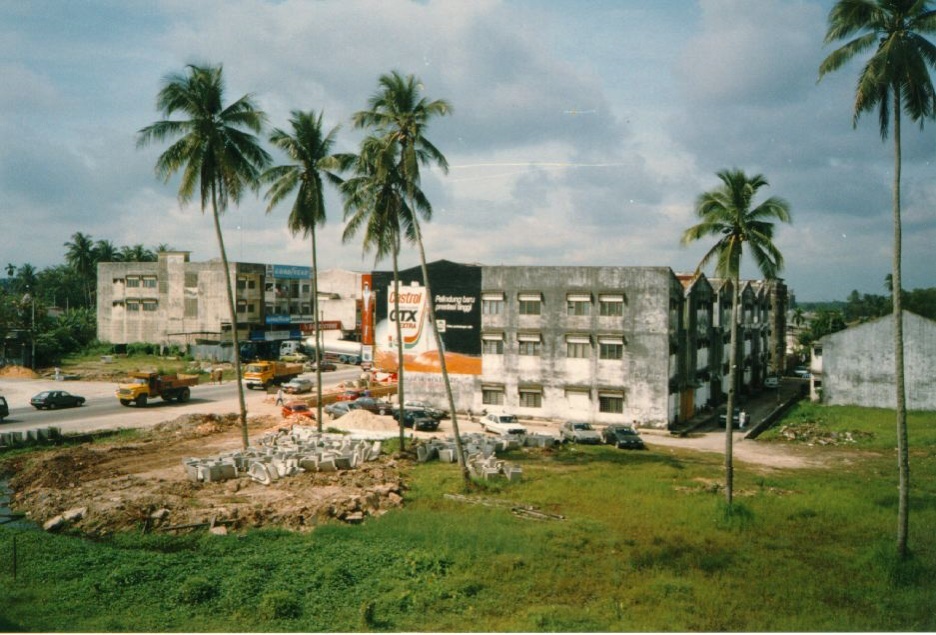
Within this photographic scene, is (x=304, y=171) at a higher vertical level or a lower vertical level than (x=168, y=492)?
higher

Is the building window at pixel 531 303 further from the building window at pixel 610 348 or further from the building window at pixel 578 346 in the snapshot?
the building window at pixel 610 348

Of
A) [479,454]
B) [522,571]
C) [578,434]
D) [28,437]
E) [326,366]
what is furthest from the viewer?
[326,366]

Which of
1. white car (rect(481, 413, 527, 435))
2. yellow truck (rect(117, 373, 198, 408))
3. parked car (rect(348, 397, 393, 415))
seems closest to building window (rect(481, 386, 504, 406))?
white car (rect(481, 413, 527, 435))

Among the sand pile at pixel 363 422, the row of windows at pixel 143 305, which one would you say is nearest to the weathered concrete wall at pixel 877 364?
the sand pile at pixel 363 422

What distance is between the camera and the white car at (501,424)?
38753 millimetres

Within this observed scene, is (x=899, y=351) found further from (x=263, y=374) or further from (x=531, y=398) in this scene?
(x=263, y=374)

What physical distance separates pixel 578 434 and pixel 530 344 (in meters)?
9.12

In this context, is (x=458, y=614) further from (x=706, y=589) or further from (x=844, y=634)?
(x=844, y=634)

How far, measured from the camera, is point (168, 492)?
75.7ft

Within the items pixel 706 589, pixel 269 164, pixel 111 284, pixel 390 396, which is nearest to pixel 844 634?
pixel 706 589

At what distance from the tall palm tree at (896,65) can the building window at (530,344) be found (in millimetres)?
27995

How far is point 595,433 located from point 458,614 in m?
25.2

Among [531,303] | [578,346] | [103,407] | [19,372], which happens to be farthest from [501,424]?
[19,372]

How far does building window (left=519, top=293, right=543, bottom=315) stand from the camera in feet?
145
